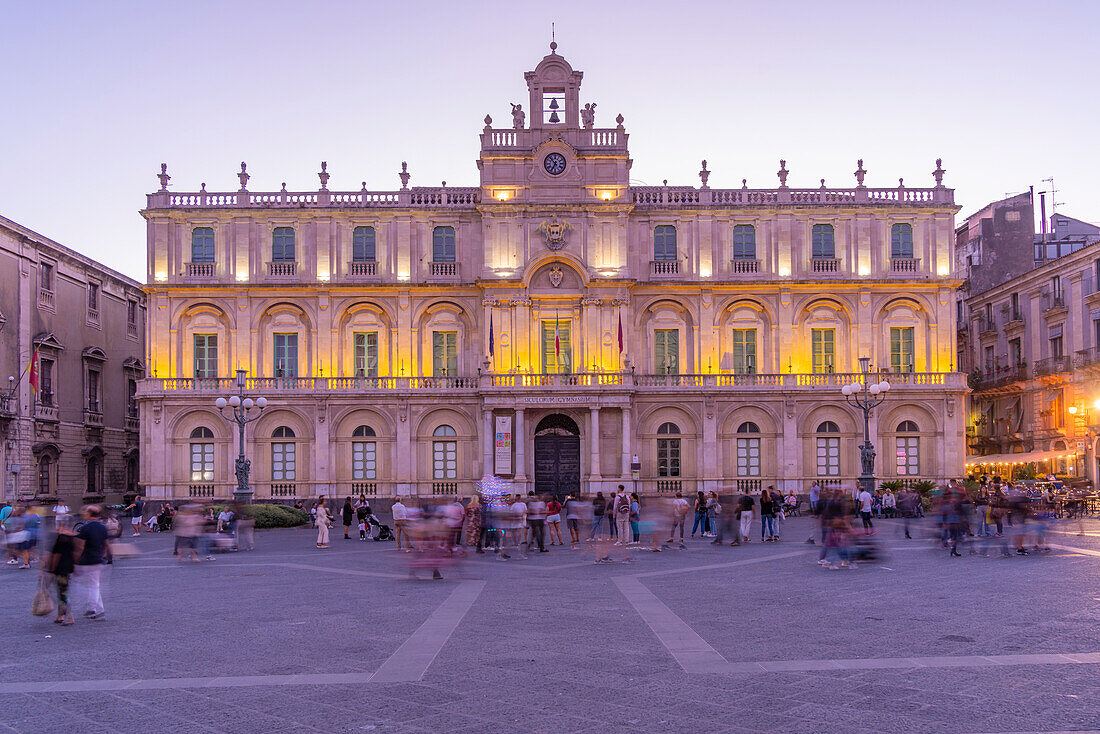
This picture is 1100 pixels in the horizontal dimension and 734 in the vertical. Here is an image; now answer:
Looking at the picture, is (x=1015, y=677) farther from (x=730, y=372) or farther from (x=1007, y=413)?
(x=1007, y=413)

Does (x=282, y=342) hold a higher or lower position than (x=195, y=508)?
higher

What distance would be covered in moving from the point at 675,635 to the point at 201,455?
3974 cm

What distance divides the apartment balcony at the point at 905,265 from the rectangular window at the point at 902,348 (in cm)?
286

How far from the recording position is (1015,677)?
11047 mm

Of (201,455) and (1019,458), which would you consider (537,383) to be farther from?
(1019,458)

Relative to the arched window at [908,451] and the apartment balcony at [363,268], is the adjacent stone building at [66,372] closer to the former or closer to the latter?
the apartment balcony at [363,268]

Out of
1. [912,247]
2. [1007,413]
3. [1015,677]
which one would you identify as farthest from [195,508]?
[1007,413]

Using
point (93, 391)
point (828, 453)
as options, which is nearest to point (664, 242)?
point (828, 453)

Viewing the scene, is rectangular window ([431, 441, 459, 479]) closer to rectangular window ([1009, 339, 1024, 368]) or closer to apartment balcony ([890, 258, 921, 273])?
apartment balcony ([890, 258, 921, 273])

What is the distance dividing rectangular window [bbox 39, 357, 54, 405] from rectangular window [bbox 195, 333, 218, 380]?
24.4ft

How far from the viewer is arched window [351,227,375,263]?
5006 centimetres

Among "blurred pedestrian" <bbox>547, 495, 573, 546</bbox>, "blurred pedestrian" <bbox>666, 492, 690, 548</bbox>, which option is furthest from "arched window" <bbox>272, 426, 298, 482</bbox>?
"blurred pedestrian" <bbox>666, 492, 690, 548</bbox>

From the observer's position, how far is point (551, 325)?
162 ft

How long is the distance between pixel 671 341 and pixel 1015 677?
130ft
